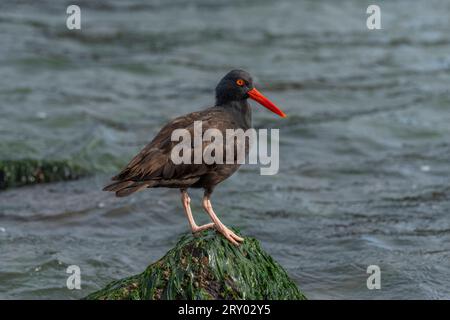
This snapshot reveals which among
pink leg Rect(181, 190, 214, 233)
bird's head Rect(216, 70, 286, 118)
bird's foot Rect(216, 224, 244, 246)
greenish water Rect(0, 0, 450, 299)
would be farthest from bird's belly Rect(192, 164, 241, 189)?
greenish water Rect(0, 0, 450, 299)

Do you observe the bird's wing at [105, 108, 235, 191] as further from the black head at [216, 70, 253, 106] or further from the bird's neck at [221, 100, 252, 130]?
the black head at [216, 70, 253, 106]

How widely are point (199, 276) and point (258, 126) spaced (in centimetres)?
668

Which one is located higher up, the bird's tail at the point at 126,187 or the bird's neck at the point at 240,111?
the bird's neck at the point at 240,111

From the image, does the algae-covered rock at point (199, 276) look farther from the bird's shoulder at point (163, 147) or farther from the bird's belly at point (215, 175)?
the bird's shoulder at point (163, 147)

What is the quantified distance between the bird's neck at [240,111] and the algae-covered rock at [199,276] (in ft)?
2.81

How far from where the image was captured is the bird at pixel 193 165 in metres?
5.63

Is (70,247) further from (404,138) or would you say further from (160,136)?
(404,138)

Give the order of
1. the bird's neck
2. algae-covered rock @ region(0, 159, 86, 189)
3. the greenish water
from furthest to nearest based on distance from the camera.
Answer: algae-covered rock @ region(0, 159, 86, 189) → the greenish water → the bird's neck

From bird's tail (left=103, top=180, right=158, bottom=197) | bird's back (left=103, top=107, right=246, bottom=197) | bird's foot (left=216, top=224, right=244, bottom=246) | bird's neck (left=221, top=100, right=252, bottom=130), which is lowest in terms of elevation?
bird's foot (left=216, top=224, right=244, bottom=246)

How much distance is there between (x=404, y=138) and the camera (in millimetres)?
11742

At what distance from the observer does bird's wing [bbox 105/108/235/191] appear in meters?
5.62

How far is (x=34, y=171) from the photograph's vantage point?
9.74 meters

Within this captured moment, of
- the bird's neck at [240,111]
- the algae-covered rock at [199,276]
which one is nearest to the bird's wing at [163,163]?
the bird's neck at [240,111]
